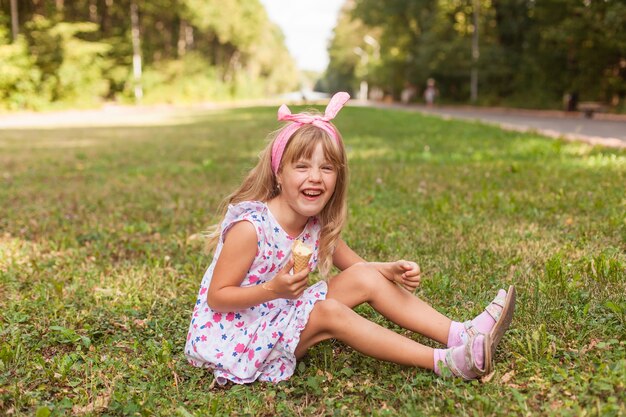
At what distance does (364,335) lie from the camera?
2.62 m

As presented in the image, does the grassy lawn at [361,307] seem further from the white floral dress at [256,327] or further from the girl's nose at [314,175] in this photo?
the girl's nose at [314,175]

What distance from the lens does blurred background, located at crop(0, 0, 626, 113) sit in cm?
2458

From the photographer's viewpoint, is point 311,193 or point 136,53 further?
point 136,53

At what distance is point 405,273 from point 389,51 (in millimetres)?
47693

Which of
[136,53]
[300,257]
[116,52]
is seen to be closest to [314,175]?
[300,257]

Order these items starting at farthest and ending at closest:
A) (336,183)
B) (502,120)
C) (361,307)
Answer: (502,120) → (361,307) → (336,183)

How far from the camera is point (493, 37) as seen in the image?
34875 millimetres

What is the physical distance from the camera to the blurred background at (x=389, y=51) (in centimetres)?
2458

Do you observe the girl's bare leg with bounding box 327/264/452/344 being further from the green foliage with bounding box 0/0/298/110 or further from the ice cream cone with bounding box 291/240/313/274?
the green foliage with bounding box 0/0/298/110

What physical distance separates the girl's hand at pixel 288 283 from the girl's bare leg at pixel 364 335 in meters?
0.31

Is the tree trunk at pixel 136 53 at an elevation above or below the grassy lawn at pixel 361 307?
above

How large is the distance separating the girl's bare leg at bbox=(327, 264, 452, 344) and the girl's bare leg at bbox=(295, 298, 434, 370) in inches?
7.4

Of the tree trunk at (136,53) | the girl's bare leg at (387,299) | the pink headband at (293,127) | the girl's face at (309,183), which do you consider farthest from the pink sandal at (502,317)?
the tree trunk at (136,53)

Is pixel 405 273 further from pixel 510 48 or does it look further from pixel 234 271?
pixel 510 48
